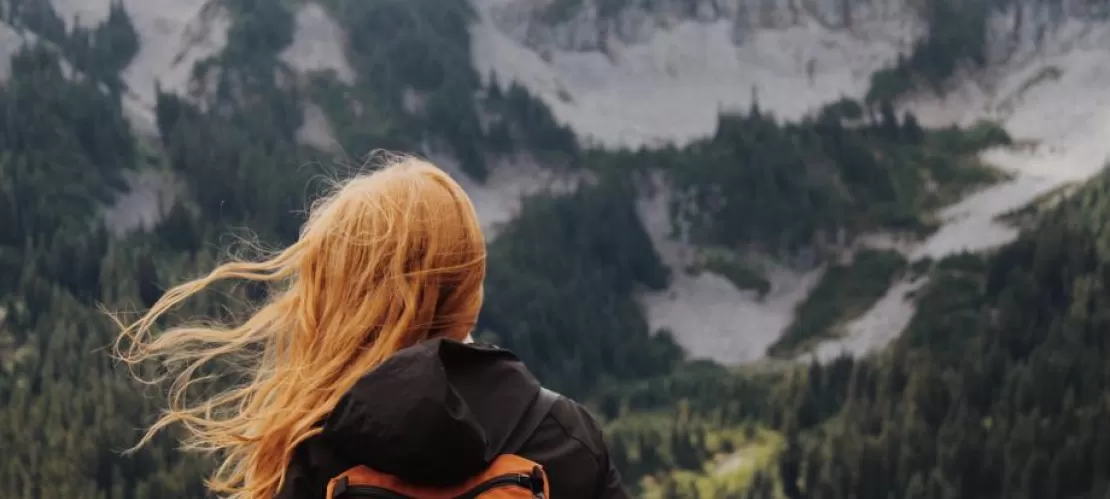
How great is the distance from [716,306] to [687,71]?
49.7 meters

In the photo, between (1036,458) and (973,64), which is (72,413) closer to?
(1036,458)

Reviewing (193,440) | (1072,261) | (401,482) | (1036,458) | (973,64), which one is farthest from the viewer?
(973,64)

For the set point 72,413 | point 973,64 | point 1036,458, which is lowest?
point 72,413

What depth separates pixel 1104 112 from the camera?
157000 millimetres

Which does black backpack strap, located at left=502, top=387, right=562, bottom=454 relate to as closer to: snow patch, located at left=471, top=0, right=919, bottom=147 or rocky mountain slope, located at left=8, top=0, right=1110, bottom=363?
rocky mountain slope, located at left=8, top=0, right=1110, bottom=363

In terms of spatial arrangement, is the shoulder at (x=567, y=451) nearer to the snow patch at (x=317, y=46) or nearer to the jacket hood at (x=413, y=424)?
the jacket hood at (x=413, y=424)

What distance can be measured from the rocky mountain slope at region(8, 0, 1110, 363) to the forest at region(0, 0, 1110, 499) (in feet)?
7.33

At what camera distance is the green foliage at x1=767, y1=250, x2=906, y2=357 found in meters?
136

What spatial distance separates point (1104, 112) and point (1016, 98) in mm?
11595

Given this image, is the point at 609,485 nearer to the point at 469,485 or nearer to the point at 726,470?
the point at 469,485

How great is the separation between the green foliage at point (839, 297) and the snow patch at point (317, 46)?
60.2m

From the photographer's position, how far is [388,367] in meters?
6.55

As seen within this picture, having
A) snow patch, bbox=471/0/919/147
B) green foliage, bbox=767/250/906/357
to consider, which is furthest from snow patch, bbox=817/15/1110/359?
snow patch, bbox=471/0/919/147

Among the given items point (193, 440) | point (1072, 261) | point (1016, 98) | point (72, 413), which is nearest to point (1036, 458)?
point (1072, 261)
